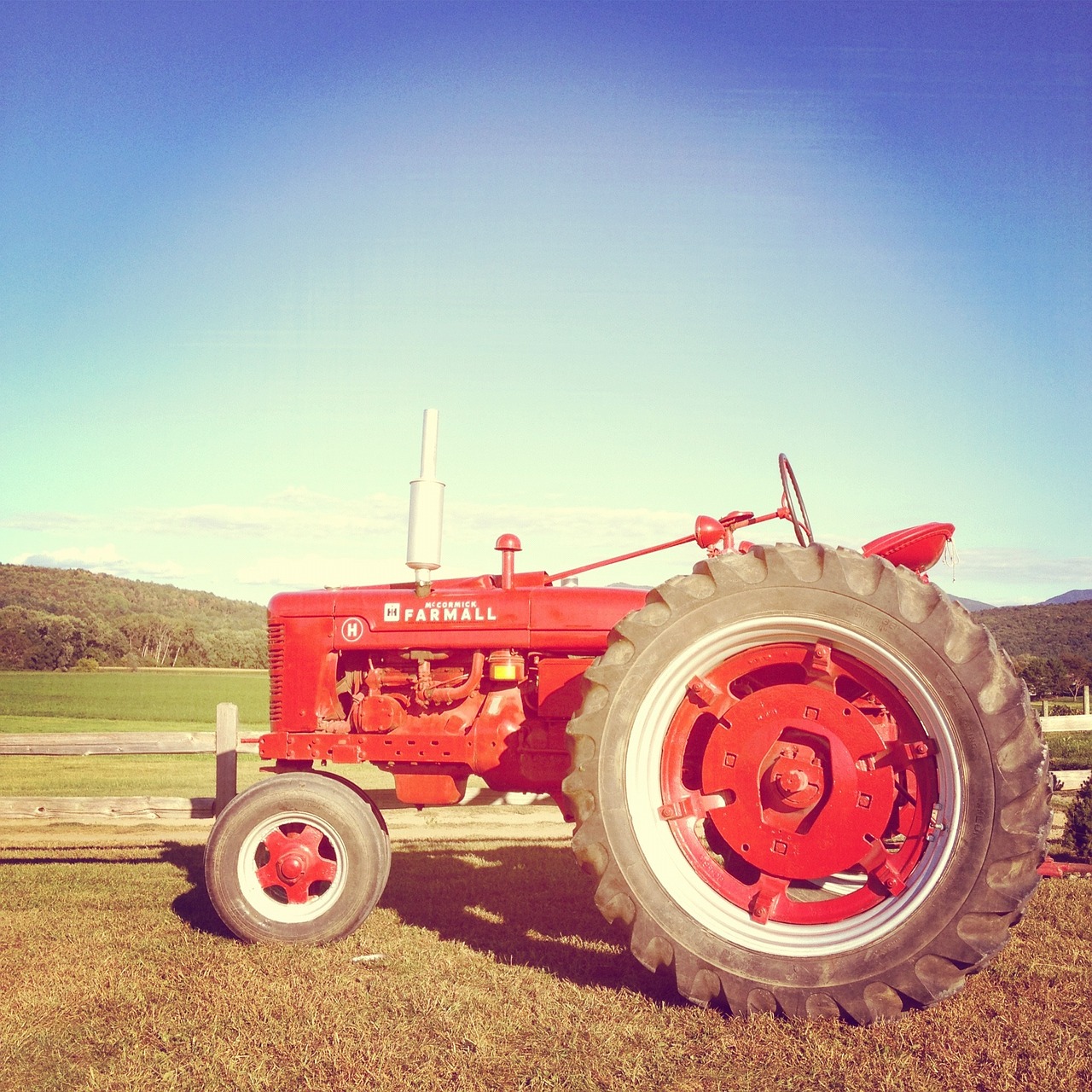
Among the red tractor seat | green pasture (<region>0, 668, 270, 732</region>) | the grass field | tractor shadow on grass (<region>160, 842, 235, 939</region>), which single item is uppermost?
the red tractor seat

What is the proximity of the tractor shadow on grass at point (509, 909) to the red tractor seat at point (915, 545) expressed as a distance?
6.68 feet

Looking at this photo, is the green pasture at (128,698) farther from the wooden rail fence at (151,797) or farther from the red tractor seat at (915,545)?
the red tractor seat at (915,545)

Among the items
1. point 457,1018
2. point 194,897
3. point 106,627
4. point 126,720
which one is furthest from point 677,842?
point 106,627

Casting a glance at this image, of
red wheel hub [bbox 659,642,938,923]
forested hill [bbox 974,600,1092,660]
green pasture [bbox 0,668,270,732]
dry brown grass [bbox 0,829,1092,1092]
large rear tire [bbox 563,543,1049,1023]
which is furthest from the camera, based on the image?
green pasture [bbox 0,668,270,732]

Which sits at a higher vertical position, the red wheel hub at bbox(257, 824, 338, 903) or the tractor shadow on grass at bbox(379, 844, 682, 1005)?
the red wheel hub at bbox(257, 824, 338, 903)

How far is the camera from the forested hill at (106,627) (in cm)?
3941

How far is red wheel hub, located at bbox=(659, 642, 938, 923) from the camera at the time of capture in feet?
10.6

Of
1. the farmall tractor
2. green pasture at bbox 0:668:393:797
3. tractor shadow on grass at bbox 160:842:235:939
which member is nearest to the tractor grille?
the farmall tractor

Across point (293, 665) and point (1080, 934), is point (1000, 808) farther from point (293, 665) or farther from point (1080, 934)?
point (293, 665)

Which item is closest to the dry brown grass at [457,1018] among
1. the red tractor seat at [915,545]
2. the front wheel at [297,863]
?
the front wheel at [297,863]

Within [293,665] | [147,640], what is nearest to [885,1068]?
[293,665]

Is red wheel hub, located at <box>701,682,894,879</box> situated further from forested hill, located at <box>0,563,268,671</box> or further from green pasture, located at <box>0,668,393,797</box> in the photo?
forested hill, located at <box>0,563,268,671</box>

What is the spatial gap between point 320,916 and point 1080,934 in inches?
143

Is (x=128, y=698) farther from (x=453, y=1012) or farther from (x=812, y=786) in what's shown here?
(x=812, y=786)
